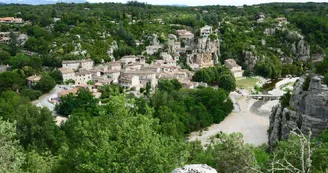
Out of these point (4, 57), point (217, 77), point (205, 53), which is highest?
point (4, 57)

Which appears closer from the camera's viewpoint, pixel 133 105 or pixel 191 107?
pixel 133 105

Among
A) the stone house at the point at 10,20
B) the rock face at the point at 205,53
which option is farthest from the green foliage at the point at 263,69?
the stone house at the point at 10,20

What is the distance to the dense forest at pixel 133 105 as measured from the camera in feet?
36.3

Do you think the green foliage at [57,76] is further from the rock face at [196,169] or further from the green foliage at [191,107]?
the rock face at [196,169]

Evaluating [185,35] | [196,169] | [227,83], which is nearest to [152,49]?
[185,35]

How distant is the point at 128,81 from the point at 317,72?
29082 mm

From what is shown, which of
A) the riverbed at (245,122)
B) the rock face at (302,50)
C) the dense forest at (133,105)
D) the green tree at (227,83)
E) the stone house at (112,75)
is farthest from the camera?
the rock face at (302,50)

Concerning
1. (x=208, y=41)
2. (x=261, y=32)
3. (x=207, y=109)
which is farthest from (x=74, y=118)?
(x=261, y=32)

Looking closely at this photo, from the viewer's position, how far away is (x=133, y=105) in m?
15.6

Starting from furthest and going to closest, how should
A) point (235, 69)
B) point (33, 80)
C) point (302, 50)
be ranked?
point (302, 50) < point (235, 69) < point (33, 80)

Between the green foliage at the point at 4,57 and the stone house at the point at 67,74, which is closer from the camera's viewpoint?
the stone house at the point at 67,74

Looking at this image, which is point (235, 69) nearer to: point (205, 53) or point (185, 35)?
point (205, 53)

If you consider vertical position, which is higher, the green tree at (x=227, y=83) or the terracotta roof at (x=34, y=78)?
the terracotta roof at (x=34, y=78)

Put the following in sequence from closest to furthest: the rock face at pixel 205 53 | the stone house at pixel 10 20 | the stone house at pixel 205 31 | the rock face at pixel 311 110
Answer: the rock face at pixel 311 110 → the rock face at pixel 205 53 → the stone house at pixel 205 31 → the stone house at pixel 10 20
